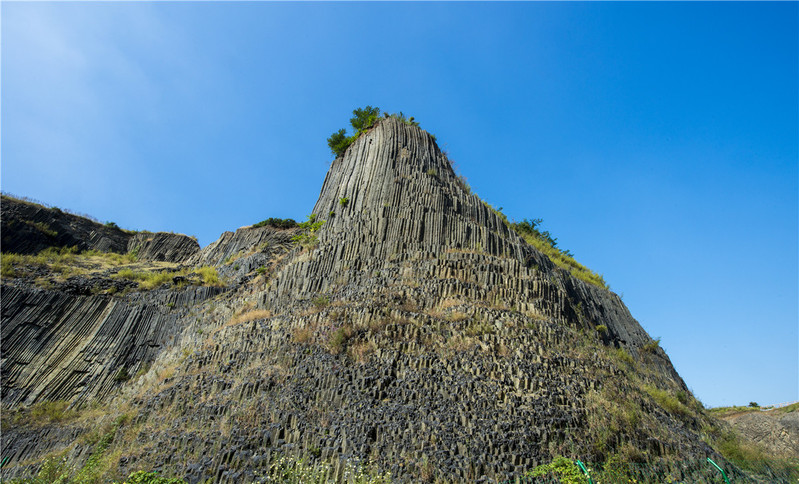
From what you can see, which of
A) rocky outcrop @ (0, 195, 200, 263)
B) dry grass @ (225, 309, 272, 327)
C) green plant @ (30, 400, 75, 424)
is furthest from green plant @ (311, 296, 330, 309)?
rocky outcrop @ (0, 195, 200, 263)

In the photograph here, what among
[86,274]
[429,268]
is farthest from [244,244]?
[429,268]

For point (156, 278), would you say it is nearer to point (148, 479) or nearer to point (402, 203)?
point (402, 203)

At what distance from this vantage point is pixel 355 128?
100 feet

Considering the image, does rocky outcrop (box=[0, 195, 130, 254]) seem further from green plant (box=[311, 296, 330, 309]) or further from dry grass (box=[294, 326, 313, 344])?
dry grass (box=[294, 326, 313, 344])

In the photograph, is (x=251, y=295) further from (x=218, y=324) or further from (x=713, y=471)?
(x=713, y=471)

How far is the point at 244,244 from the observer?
3169cm

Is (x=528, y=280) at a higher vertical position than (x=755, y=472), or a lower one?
higher

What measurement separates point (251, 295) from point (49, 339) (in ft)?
32.1

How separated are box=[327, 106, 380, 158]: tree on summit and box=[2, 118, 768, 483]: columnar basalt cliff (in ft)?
15.8

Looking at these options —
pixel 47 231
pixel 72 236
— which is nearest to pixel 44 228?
pixel 47 231

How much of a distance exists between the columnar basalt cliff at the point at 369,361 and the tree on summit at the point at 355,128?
4.83 metres

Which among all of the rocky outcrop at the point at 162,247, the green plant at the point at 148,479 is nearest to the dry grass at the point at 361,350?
the green plant at the point at 148,479

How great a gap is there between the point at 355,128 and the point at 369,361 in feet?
70.5

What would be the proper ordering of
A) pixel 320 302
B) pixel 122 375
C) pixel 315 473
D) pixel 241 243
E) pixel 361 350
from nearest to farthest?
pixel 315 473
pixel 361 350
pixel 320 302
pixel 122 375
pixel 241 243
